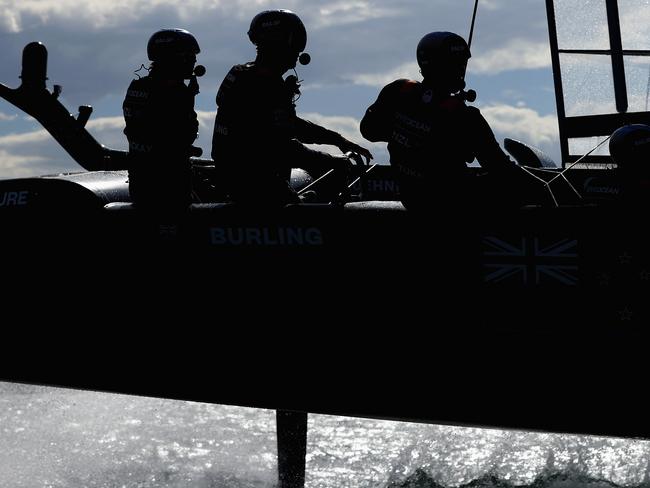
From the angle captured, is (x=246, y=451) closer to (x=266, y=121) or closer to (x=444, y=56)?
(x=266, y=121)

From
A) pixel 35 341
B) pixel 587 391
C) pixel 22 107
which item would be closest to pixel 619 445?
pixel 587 391

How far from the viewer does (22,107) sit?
1088cm

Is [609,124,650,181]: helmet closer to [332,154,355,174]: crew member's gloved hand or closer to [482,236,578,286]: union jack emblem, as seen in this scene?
[482,236,578,286]: union jack emblem

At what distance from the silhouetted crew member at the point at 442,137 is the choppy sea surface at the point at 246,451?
9.38 ft

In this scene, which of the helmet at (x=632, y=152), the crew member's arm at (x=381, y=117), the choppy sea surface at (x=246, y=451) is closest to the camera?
the helmet at (x=632, y=152)

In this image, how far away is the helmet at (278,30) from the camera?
5.37m

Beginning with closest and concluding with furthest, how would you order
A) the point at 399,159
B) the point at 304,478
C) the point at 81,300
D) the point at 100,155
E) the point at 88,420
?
1. the point at 399,159
2. the point at 81,300
3. the point at 304,478
4. the point at 88,420
5. the point at 100,155

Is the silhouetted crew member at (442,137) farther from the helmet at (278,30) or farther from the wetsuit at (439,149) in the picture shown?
the helmet at (278,30)

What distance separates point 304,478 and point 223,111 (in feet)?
9.29

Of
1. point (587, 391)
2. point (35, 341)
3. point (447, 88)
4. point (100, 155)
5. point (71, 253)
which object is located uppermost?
point (100, 155)

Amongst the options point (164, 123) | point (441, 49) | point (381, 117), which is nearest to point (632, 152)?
point (441, 49)

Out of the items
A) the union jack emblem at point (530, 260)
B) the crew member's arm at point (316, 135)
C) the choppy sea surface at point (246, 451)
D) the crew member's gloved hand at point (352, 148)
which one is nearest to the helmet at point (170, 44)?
the crew member's arm at point (316, 135)

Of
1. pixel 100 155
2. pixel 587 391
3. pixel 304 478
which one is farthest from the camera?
pixel 100 155

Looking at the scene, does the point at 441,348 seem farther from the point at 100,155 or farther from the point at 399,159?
the point at 100,155
